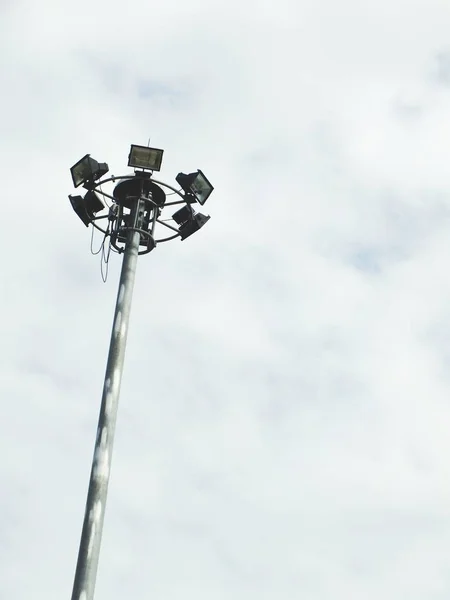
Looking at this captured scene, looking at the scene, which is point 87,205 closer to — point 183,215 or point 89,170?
point 89,170

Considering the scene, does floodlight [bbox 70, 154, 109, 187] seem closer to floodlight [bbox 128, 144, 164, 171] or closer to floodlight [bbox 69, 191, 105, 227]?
floodlight [bbox 69, 191, 105, 227]

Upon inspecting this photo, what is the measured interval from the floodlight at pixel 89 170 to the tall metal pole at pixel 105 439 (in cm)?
108

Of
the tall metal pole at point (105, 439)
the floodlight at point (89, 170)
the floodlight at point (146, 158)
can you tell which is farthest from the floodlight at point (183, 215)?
the floodlight at point (89, 170)

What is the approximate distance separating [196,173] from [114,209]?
1331 millimetres

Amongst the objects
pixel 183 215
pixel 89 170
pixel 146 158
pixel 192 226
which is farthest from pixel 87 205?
pixel 192 226

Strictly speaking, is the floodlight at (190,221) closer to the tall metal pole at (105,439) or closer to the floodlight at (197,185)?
the floodlight at (197,185)

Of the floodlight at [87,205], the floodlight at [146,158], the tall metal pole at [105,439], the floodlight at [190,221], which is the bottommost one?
the tall metal pole at [105,439]

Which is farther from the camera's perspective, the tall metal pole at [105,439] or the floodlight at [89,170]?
the floodlight at [89,170]

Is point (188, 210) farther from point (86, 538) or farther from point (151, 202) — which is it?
point (86, 538)

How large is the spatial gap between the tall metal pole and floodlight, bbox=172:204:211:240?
1.08 meters

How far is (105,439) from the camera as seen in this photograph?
39.6 ft

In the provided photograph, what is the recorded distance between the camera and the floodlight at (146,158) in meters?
14.4

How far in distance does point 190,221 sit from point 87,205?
5.06 feet

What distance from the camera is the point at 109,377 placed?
12.5 metres
